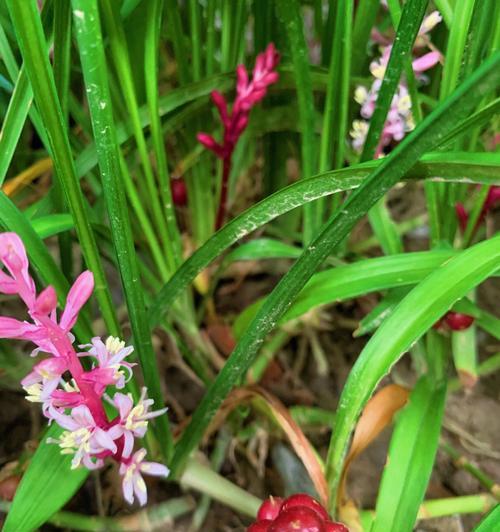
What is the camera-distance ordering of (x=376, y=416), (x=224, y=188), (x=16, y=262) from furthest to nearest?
(x=224, y=188) → (x=376, y=416) → (x=16, y=262)

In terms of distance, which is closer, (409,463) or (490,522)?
(490,522)

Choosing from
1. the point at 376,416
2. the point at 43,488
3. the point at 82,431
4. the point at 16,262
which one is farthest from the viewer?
the point at 376,416

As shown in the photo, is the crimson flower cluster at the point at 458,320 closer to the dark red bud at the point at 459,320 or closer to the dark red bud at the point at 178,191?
the dark red bud at the point at 459,320

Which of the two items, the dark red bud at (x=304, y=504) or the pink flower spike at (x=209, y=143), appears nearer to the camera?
the dark red bud at (x=304, y=504)

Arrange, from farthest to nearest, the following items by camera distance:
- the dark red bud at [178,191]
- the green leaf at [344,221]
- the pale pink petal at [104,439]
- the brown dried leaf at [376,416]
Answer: the dark red bud at [178,191]
the brown dried leaf at [376,416]
the pale pink petal at [104,439]
the green leaf at [344,221]

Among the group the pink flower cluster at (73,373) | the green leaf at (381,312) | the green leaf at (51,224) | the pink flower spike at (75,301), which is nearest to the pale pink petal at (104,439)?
the pink flower cluster at (73,373)

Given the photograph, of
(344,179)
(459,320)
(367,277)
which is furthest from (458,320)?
(344,179)

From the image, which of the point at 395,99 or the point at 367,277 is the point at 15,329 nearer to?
the point at 367,277

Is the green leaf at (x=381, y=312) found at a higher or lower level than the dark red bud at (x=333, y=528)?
higher
